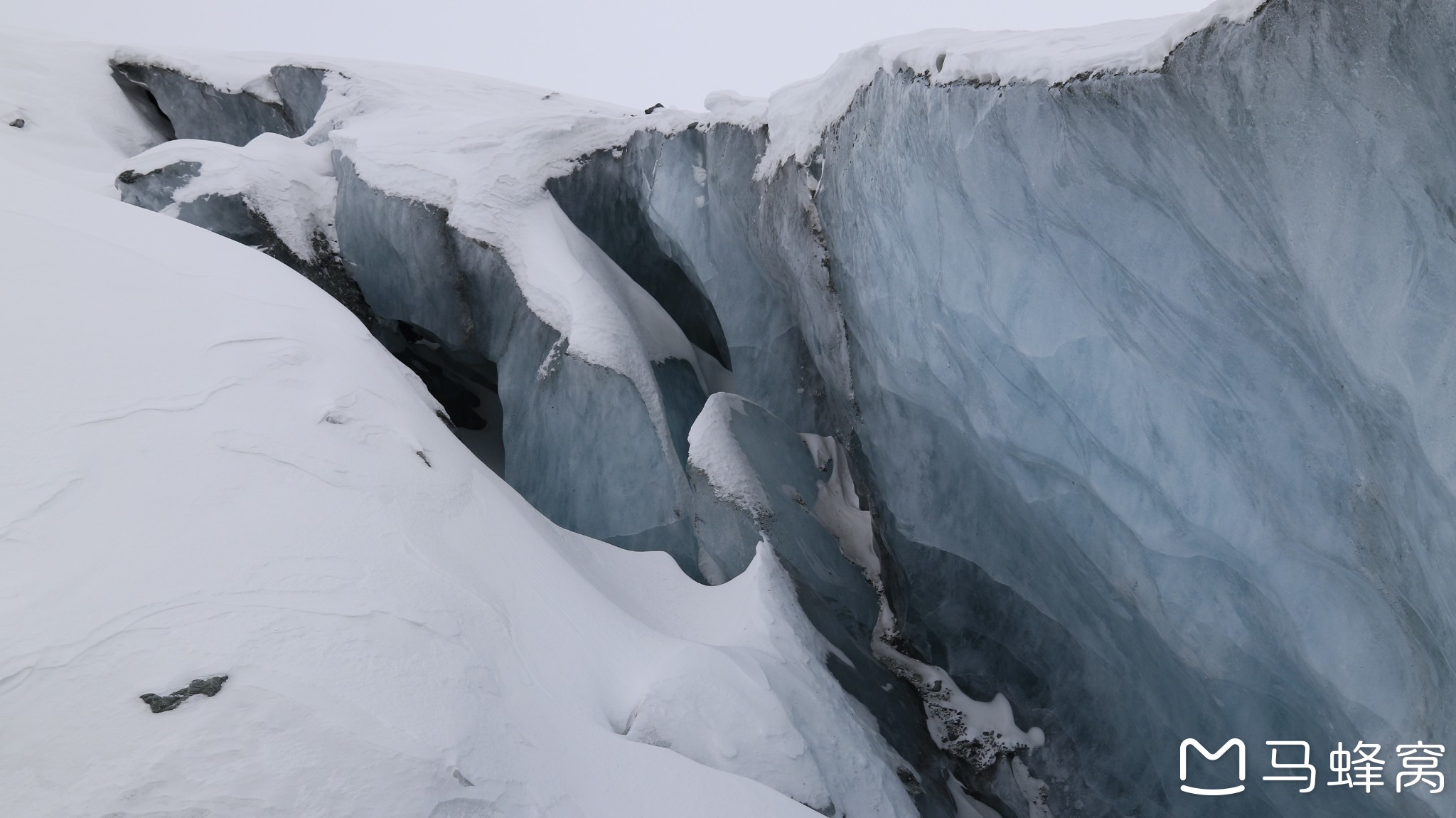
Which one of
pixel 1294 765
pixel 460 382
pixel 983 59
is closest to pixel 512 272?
pixel 460 382

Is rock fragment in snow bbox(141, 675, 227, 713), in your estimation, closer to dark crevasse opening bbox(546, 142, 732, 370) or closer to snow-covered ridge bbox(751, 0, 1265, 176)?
snow-covered ridge bbox(751, 0, 1265, 176)

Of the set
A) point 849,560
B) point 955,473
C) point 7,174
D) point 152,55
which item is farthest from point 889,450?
point 152,55

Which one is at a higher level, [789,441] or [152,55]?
[152,55]

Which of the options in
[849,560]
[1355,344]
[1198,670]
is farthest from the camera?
[849,560]

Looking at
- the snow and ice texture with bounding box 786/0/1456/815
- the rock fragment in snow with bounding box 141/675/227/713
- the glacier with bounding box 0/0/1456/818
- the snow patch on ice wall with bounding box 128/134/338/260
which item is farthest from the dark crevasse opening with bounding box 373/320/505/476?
the rock fragment in snow with bounding box 141/675/227/713

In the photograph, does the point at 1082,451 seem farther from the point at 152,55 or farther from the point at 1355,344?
the point at 152,55

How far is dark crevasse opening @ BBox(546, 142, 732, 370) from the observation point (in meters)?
7.16

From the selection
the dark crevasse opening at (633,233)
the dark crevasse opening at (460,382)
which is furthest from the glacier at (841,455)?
the dark crevasse opening at (460,382)

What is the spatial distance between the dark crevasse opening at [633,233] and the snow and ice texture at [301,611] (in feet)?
9.08

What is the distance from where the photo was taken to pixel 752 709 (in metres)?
3.65

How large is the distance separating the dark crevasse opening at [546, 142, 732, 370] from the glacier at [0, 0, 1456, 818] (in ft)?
0.97

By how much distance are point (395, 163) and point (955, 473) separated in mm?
4758

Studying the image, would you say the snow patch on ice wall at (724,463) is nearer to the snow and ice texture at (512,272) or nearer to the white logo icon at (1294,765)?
the snow and ice texture at (512,272)

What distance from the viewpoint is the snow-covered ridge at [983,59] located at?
291 cm
